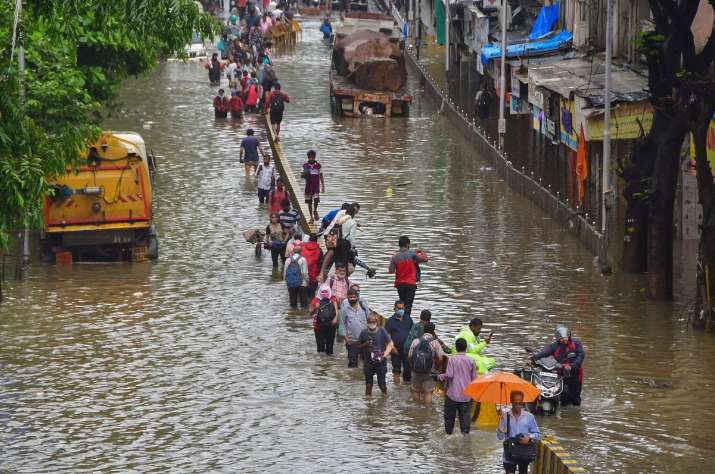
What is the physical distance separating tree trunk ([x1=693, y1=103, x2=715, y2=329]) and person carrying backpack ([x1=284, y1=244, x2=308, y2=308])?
5.91 metres

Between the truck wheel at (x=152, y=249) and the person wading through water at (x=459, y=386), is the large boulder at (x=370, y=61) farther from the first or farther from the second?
the person wading through water at (x=459, y=386)

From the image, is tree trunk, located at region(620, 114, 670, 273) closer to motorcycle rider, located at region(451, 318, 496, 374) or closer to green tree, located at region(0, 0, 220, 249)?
motorcycle rider, located at region(451, 318, 496, 374)

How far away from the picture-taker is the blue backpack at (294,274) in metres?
25.2

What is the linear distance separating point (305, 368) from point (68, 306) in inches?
230

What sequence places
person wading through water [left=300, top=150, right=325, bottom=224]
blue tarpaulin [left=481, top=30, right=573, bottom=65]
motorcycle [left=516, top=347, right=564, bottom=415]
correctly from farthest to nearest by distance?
blue tarpaulin [left=481, top=30, right=573, bottom=65]
person wading through water [left=300, top=150, right=325, bottom=224]
motorcycle [left=516, top=347, right=564, bottom=415]

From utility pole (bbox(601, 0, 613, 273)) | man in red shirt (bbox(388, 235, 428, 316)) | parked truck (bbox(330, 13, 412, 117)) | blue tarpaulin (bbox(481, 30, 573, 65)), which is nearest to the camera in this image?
man in red shirt (bbox(388, 235, 428, 316))

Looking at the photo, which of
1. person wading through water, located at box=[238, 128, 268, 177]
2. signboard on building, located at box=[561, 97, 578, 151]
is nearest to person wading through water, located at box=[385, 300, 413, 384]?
signboard on building, located at box=[561, 97, 578, 151]

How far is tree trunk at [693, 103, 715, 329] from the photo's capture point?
77.6 ft

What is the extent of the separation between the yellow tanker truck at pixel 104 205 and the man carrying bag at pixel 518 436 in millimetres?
14949

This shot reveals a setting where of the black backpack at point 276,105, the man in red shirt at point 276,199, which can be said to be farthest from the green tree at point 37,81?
the black backpack at point 276,105

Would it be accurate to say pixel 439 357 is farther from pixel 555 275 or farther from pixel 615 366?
pixel 555 275

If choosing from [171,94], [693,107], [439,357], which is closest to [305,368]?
[439,357]

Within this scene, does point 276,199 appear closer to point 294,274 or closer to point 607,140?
point 607,140

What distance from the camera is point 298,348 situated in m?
23.1
